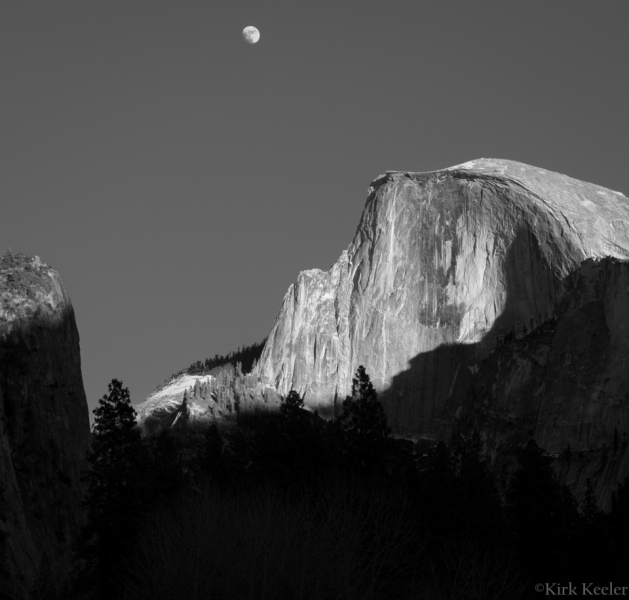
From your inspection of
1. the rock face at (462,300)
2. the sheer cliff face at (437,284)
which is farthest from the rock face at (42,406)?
the sheer cliff face at (437,284)

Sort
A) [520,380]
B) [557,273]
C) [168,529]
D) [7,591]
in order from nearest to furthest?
1. [7,591]
2. [168,529]
3. [520,380]
4. [557,273]

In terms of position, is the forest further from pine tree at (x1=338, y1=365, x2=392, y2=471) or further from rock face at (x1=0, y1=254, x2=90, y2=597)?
rock face at (x1=0, y1=254, x2=90, y2=597)

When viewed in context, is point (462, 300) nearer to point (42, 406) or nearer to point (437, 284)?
point (437, 284)

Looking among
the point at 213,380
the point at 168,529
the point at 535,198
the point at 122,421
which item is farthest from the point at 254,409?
the point at 168,529

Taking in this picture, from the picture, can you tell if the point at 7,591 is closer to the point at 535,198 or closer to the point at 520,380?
the point at 520,380

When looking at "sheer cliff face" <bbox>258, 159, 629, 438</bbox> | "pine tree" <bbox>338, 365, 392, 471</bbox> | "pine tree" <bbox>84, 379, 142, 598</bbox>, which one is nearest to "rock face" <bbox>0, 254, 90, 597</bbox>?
"pine tree" <bbox>84, 379, 142, 598</bbox>

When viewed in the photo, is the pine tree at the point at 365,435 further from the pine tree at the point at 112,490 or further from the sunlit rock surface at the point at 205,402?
the sunlit rock surface at the point at 205,402
